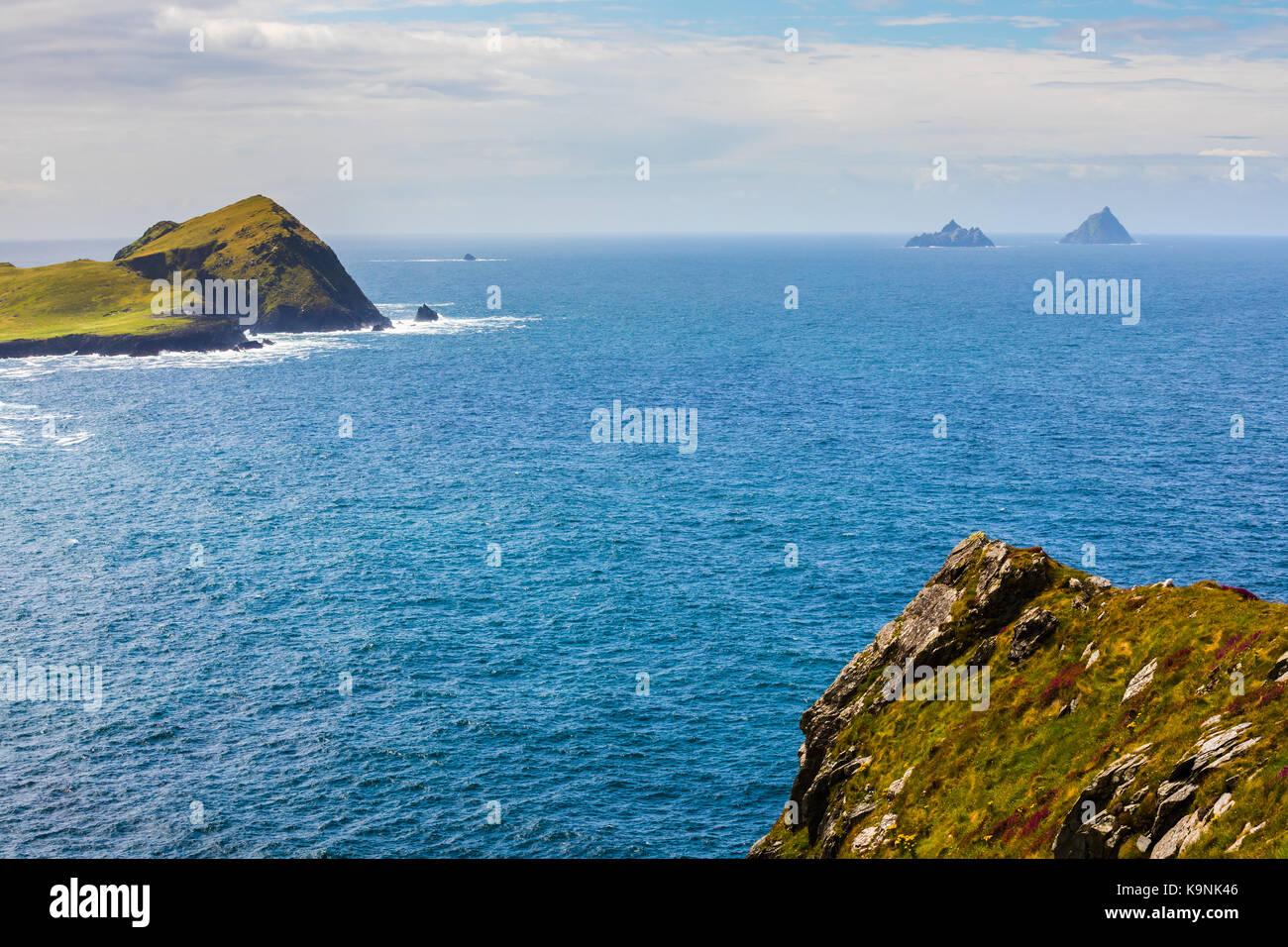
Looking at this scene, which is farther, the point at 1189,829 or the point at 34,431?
the point at 34,431

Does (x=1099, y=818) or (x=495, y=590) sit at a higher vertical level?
(x=1099, y=818)

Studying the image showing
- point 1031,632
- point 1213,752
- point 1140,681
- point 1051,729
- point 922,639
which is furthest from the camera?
point 922,639

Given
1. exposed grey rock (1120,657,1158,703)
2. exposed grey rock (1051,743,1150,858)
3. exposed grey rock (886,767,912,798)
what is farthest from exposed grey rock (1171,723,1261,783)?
exposed grey rock (886,767,912,798)

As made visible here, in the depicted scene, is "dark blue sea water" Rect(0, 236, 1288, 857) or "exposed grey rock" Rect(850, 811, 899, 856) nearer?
"exposed grey rock" Rect(850, 811, 899, 856)

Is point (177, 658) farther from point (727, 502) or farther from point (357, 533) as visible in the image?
point (727, 502)

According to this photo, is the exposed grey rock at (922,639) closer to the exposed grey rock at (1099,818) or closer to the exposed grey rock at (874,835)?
the exposed grey rock at (874,835)

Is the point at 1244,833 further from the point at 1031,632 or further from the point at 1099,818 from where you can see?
the point at 1031,632

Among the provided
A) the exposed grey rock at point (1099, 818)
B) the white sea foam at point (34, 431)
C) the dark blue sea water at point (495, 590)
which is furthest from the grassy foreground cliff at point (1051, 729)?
the white sea foam at point (34, 431)

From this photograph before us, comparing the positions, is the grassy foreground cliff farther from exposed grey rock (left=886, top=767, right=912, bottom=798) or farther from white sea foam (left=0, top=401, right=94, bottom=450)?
white sea foam (left=0, top=401, right=94, bottom=450)

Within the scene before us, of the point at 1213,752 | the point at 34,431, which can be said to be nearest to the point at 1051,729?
the point at 1213,752
